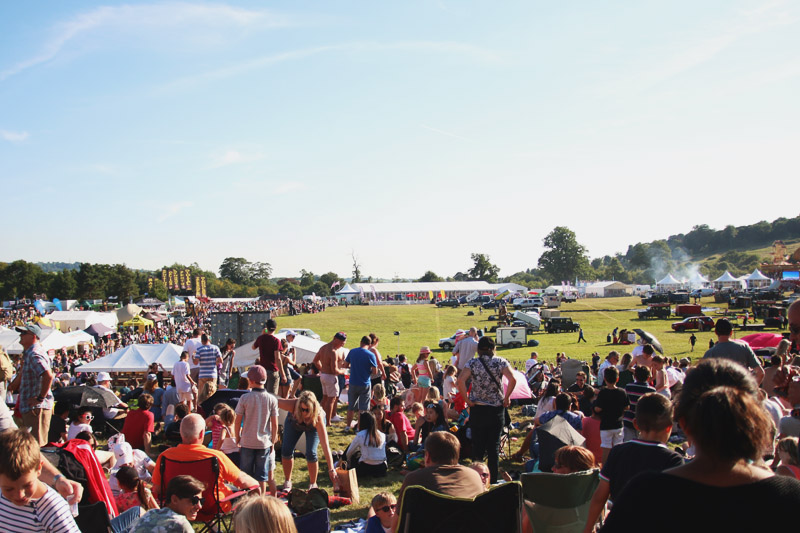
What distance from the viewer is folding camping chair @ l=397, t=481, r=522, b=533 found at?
10.5ft

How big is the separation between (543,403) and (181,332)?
98.5 ft

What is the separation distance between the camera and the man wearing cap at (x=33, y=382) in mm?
5938

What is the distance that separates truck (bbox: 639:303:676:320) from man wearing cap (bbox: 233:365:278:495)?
43029 millimetres

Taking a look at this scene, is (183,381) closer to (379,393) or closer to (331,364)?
(331,364)

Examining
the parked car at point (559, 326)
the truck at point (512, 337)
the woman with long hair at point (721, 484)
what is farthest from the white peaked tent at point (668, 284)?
the woman with long hair at point (721, 484)

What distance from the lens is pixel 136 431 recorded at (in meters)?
7.70

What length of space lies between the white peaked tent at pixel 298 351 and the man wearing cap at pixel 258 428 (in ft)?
27.0

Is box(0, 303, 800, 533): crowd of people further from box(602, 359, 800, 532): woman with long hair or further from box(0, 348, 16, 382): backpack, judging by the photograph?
box(0, 348, 16, 382): backpack

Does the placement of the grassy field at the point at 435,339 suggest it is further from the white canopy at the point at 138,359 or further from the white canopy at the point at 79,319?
the white canopy at the point at 79,319

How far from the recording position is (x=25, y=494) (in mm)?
2773

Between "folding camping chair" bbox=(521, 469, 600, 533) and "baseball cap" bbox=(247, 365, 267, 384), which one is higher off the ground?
"baseball cap" bbox=(247, 365, 267, 384)

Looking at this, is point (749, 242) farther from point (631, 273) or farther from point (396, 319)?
point (396, 319)

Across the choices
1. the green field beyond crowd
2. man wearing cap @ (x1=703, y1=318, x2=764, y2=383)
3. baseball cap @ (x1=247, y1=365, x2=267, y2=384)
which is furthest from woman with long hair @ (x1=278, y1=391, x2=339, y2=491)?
the green field beyond crowd

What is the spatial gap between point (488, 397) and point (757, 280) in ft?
252
